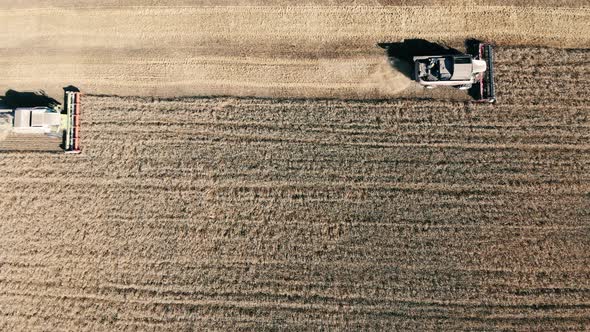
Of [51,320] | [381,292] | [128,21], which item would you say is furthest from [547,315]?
[128,21]

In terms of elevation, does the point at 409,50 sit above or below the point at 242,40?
below

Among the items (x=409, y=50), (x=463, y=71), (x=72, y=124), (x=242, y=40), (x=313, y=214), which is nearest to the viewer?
(x=463, y=71)

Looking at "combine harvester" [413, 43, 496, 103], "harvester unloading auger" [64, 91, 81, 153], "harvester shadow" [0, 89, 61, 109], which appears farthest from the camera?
"harvester shadow" [0, 89, 61, 109]

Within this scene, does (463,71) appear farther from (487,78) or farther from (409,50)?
(409,50)

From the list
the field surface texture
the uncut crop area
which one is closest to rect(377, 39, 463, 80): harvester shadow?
the field surface texture

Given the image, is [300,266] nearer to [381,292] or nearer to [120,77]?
[381,292]

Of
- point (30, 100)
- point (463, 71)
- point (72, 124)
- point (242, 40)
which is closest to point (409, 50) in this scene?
point (463, 71)

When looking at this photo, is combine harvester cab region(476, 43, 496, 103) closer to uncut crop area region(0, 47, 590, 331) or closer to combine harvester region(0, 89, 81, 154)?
uncut crop area region(0, 47, 590, 331)
